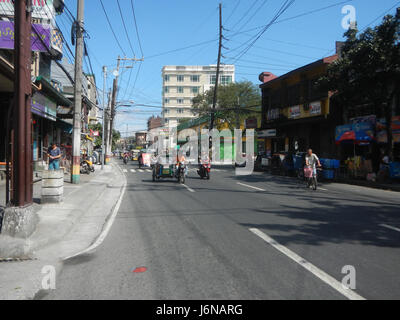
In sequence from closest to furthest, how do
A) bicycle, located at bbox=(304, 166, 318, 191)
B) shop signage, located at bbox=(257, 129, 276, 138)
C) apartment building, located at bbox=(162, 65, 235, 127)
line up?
bicycle, located at bbox=(304, 166, 318, 191) → shop signage, located at bbox=(257, 129, 276, 138) → apartment building, located at bbox=(162, 65, 235, 127)

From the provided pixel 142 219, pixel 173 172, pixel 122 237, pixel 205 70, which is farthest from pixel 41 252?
pixel 205 70

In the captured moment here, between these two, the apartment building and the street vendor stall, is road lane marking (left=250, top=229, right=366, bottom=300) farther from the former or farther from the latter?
the apartment building

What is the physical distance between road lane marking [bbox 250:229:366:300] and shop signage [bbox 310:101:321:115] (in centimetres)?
2195

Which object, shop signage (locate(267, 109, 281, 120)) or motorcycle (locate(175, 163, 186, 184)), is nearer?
motorcycle (locate(175, 163, 186, 184))

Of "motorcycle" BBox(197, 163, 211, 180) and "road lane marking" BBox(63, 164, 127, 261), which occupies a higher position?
"motorcycle" BBox(197, 163, 211, 180)

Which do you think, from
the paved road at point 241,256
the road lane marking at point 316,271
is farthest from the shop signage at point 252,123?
the road lane marking at point 316,271

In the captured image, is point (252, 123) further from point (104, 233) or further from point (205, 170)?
point (104, 233)

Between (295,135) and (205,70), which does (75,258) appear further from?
(205,70)

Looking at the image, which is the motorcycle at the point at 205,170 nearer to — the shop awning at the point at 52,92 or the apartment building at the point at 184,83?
the shop awning at the point at 52,92

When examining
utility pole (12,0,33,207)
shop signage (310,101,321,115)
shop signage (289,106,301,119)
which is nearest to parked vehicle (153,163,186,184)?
utility pole (12,0,33,207)

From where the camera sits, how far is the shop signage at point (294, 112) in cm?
3005

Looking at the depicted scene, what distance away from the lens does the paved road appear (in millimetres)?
A: 4352

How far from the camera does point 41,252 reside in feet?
20.7

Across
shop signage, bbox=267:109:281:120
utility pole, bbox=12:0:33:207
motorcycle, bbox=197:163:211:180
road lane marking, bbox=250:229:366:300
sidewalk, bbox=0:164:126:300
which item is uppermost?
shop signage, bbox=267:109:281:120
